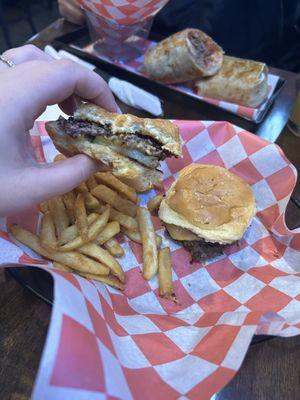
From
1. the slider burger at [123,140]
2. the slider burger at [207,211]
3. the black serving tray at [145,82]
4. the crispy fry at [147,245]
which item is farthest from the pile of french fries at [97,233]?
the black serving tray at [145,82]

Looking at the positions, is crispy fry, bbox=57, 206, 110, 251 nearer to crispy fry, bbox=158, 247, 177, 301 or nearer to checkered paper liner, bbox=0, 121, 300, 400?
checkered paper liner, bbox=0, 121, 300, 400

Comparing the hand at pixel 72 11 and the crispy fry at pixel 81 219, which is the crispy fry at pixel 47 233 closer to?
the crispy fry at pixel 81 219

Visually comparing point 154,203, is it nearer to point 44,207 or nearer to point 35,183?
point 44,207

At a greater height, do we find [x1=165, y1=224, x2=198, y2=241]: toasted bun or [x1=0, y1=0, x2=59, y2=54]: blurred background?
[x1=0, y1=0, x2=59, y2=54]: blurred background

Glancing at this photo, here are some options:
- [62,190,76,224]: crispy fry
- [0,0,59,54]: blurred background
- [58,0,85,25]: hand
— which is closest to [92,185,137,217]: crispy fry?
[62,190,76,224]: crispy fry

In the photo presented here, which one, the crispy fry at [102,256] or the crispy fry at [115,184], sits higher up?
the crispy fry at [115,184]
